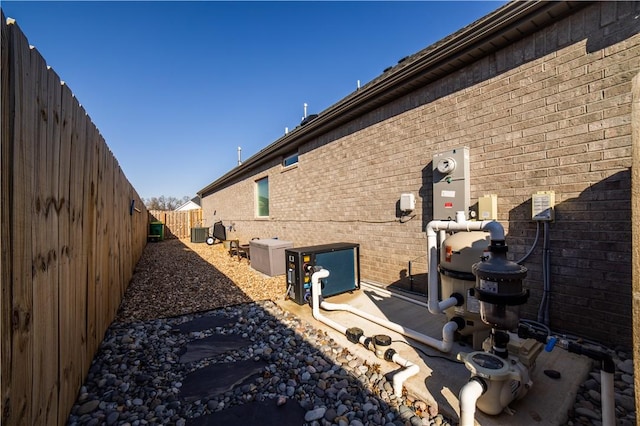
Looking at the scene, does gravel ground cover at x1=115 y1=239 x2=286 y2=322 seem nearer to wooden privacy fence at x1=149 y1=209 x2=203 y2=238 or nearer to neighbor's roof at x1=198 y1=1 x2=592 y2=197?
neighbor's roof at x1=198 y1=1 x2=592 y2=197

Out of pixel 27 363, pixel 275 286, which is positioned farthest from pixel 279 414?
pixel 275 286

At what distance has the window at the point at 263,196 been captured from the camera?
10023mm

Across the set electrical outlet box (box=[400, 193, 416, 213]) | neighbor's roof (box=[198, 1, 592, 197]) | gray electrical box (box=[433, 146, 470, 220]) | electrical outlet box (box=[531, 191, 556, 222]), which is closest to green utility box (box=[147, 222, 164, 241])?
neighbor's roof (box=[198, 1, 592, 197])

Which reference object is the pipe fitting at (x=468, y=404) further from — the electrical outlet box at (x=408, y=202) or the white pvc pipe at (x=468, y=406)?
the electrical outlet box at (x=408, y=202)

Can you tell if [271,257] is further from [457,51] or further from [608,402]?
[608,402]

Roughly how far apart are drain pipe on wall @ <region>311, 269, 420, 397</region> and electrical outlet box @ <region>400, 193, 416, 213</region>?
1.86 m

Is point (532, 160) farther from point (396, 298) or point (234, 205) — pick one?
point (234, 205)

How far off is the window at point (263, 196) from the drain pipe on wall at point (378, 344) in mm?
6527

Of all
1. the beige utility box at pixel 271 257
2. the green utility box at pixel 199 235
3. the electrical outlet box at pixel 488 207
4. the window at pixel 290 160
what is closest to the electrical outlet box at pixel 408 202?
the electrical outlet box at pixel 488 207

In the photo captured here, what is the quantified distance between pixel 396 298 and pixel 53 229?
14.0ft

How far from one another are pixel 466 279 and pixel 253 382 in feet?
7.47

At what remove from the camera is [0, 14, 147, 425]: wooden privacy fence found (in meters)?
1.20

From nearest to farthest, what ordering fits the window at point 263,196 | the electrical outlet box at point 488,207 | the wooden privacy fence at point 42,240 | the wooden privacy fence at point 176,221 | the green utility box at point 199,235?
the wooden privacy fence at point 42,240, the electrical outlet box at point 488,207, the window at point 263,196, the green utility box at point 199,235, the wooden privacy fence at point 176,221

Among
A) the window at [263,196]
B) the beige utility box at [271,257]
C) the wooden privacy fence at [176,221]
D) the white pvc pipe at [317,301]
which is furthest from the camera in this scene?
the wooden privacy fence at [176,221]
